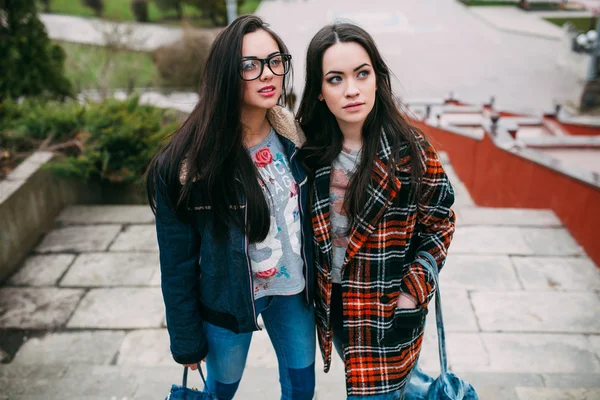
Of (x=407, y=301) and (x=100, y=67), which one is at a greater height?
(x=407, y=301)

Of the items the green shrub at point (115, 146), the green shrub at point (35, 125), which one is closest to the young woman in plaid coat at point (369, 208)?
the green shrub at point (115, 146)

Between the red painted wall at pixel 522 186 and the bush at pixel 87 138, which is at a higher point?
the bush at pixel 87 138

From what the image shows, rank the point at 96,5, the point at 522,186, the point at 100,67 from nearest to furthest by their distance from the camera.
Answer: the point at 522,186 < the point at 100,67 < the point at 96,5

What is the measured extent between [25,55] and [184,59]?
17.0 feet

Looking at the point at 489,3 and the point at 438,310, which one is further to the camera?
the point at 489,3

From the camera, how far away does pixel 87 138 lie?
513 centimetres

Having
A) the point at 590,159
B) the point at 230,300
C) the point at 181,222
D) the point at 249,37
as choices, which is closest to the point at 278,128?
the point at 249,37

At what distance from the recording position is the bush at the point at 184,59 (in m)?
11.1

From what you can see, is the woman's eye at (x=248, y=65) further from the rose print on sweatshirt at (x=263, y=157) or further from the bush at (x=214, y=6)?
the bush at (x=214, y=6)

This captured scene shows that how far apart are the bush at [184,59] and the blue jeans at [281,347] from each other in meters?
9.72

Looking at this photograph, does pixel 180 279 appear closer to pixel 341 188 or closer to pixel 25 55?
pixel 341 188

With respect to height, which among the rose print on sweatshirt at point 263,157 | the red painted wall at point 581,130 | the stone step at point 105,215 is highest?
the rose print on sweatshirt at point 263,157

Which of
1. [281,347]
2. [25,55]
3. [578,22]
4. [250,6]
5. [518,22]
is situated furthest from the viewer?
[250,6]

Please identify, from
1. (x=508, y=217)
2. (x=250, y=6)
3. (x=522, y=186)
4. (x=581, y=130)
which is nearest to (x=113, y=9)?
(x=250, y=6)
